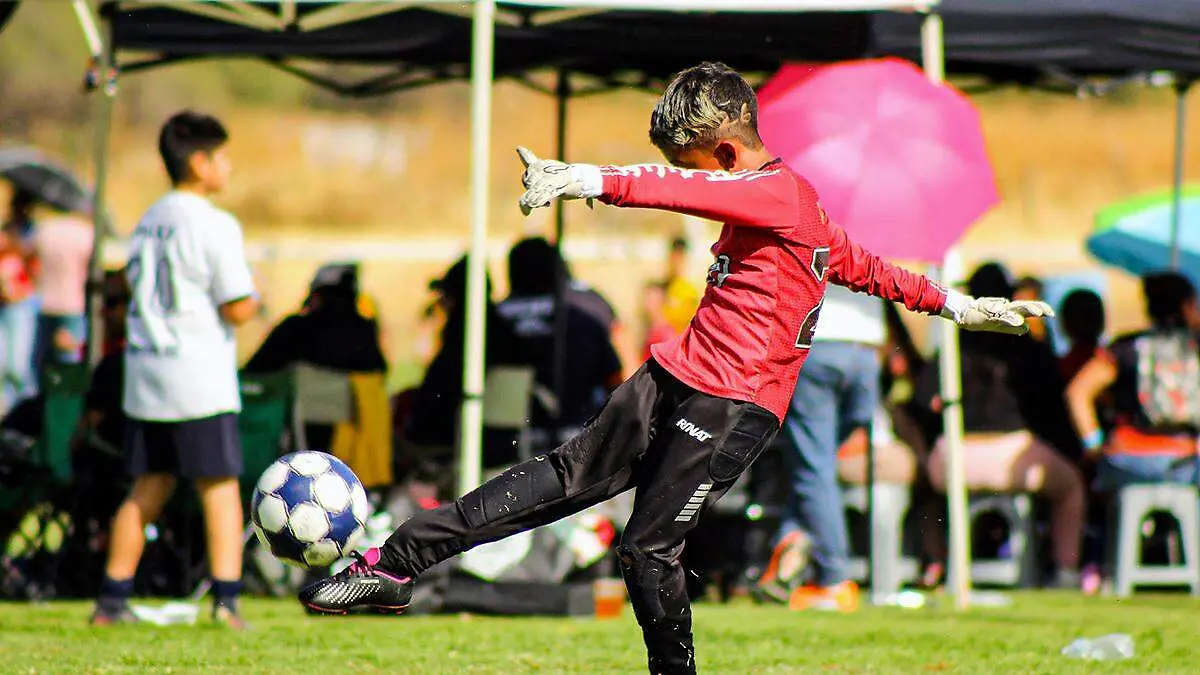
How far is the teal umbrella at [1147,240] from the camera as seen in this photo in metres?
14.3

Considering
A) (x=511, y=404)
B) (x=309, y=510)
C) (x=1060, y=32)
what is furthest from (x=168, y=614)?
(x=1060, y=32)

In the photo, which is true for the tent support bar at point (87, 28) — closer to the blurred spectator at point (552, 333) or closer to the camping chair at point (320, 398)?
the camping chair at point (320, 398)

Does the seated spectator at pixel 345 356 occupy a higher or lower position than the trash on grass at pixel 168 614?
higher

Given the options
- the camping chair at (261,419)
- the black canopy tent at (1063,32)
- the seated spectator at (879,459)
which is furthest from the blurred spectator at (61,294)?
the black canopy tent at (1063,32)

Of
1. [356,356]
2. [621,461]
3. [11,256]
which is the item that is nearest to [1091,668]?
[621,461]

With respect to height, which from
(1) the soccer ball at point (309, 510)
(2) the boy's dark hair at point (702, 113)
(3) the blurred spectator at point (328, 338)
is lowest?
(1) the soccer ball at point (309, 510)

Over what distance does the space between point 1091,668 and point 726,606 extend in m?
3.01

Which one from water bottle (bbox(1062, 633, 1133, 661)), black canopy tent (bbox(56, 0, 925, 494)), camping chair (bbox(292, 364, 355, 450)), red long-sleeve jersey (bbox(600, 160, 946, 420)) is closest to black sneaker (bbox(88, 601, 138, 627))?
camping chair (bbox(292, 364, 355, 450))

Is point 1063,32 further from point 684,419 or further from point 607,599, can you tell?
point 684,419

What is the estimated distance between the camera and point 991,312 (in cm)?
611

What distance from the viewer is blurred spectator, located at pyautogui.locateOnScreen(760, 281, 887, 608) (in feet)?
31.5

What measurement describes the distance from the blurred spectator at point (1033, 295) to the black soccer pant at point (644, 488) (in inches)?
246

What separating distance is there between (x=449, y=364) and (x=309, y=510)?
4.50m

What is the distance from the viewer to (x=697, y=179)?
525 centimetres
